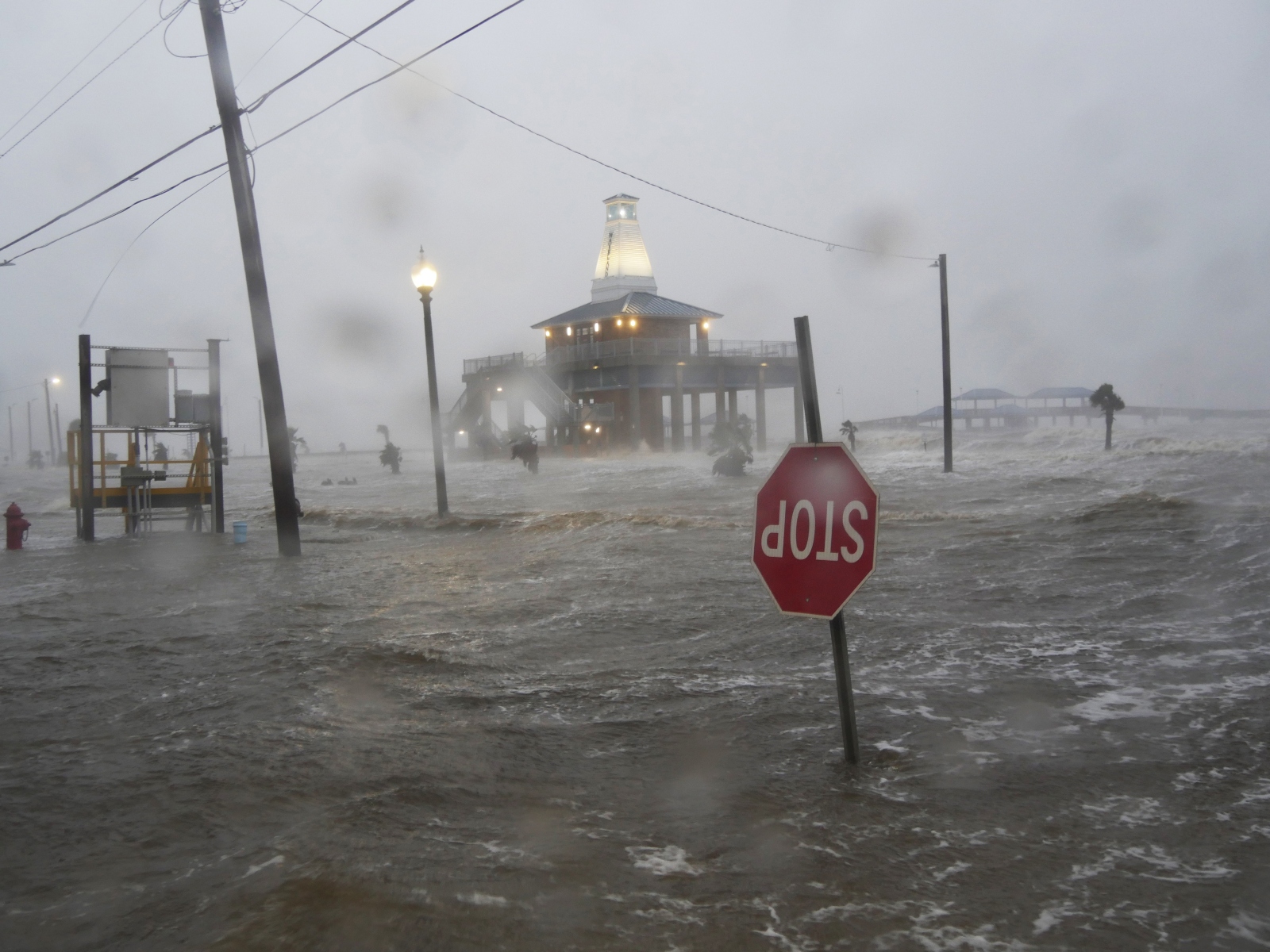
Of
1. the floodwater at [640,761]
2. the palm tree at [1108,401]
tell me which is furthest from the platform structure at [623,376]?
the floodwater at [640,761]

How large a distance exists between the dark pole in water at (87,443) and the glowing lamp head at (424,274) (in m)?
6.16

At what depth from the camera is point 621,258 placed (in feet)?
197

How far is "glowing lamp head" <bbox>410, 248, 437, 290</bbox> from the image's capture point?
18.8 metres

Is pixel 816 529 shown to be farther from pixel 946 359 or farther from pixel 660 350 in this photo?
pixel 660 350

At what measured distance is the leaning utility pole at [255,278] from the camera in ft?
47.6

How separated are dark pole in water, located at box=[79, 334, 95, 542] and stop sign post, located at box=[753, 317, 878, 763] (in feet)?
55.3

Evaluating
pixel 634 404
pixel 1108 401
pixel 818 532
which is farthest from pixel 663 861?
pixel 634 404

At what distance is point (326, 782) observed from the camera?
520 centimetres

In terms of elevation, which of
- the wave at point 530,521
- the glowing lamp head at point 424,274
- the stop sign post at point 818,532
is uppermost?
the glowing lamp head at point 424,274

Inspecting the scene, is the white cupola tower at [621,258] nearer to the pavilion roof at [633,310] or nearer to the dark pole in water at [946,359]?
the pavilion roof at [633,310]

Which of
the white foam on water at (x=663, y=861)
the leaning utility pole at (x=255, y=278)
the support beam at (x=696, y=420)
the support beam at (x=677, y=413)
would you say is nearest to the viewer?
the white foam on water at (x=663, y=861)

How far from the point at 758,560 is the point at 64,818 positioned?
3680mm

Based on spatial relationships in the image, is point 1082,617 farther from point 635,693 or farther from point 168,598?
point 168,598

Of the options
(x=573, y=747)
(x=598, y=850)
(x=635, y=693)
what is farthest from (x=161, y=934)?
(x=635, y=693)
